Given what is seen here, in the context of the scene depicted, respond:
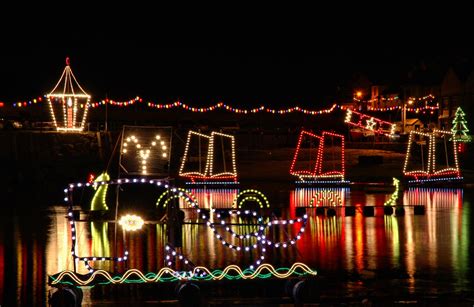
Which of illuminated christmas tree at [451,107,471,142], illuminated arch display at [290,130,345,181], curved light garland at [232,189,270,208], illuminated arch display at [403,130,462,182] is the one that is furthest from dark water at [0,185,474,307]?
illuminated christmas tree at [451,107,471,142]

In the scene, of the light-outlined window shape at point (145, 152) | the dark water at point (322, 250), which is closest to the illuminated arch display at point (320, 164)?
the dark water at point (322, 250)

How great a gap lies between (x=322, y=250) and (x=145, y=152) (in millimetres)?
4298

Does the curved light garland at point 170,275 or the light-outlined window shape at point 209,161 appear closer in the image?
the curved light garland at point 170,275

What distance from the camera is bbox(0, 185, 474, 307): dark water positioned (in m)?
12.5

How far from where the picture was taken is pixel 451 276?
13.0m

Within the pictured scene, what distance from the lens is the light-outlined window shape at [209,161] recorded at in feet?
109

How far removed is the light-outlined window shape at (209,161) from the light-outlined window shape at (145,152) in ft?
48.1

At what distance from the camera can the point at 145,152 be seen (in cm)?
1712

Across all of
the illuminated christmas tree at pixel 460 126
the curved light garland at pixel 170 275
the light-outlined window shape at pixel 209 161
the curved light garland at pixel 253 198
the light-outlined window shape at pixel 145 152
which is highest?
the illuminated christmas tree at pixel 460 126

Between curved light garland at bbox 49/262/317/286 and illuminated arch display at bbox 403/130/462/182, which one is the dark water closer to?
curved light garland at bbox 49/262/317/286

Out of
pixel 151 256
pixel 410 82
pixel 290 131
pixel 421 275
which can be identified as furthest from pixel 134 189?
pixel 410 82

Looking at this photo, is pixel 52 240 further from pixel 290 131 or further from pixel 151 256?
pixel 290 131

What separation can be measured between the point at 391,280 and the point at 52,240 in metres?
8.01

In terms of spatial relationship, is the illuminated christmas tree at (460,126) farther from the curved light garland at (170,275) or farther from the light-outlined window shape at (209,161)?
the curved light garland at (170,275)
